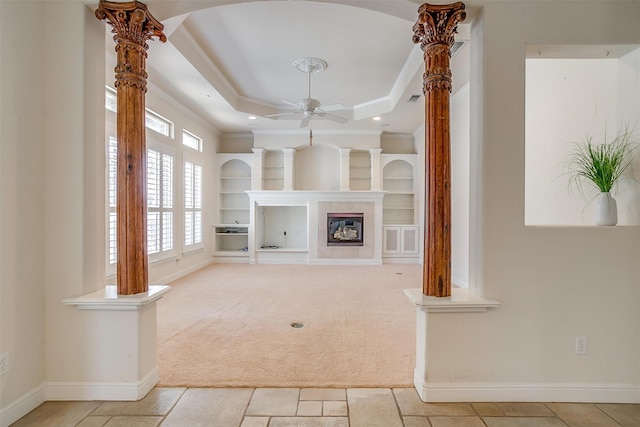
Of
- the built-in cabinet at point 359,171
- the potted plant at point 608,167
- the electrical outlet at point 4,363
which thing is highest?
the built-in cabinet at point 359,171

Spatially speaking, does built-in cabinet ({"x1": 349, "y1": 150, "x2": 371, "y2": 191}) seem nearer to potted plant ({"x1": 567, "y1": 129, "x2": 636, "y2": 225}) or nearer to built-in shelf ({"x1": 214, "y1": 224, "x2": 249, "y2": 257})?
built-in shelf ({"x1": 214, "y1": 224, "x2": 249, "y2": 257})

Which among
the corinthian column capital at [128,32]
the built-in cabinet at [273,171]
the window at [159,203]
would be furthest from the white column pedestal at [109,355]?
the built-in cabinet at [273,171]

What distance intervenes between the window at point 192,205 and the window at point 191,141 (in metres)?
0.40

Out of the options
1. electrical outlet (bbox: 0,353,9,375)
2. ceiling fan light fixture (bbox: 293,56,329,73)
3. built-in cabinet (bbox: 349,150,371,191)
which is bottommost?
electrical outlet (bbox: 0,353,9,375)

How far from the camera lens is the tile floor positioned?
1.86 meters

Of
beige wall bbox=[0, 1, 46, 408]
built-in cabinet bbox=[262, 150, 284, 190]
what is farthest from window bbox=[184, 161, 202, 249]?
beige wall bbox=[0, 1, 46, 408]

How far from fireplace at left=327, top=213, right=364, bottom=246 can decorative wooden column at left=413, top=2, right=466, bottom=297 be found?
5119 mm

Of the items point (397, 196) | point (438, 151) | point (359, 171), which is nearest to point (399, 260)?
point (397, 196)

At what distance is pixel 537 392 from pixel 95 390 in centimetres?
298

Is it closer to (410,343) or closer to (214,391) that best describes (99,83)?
(214,391)

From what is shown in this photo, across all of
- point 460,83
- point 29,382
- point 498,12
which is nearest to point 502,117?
point 498,12

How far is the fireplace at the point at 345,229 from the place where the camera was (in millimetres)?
7230

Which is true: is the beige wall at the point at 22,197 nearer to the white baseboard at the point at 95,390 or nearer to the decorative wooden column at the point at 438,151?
the white baseboard at the point at 95,390

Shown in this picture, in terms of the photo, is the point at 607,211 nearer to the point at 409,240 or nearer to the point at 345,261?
the point at 409,240
